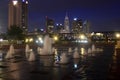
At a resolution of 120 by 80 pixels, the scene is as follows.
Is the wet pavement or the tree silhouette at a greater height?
the tree silhouette

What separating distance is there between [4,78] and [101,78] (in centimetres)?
628

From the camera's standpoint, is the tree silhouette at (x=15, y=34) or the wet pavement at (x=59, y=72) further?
the tree silhouette at (x=15, y=34)

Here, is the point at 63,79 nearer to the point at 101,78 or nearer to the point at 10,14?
the point at 101,78

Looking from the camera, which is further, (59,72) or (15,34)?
(15,34)

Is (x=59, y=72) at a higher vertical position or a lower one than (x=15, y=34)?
lower

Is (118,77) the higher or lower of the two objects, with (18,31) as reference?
lower

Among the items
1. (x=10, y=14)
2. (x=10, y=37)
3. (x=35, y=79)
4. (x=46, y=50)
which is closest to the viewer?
(x=35, y=79)

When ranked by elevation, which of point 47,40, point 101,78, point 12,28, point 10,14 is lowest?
point 101,78

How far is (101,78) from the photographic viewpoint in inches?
684

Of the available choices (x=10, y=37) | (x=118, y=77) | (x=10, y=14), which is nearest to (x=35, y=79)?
(x=118, y=77)

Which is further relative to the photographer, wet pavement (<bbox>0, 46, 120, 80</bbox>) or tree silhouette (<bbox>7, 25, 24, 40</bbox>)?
tree silhouette (<bbox>7, 25, 24, 40</bbox>)

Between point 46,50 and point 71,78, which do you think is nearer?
point 71,78

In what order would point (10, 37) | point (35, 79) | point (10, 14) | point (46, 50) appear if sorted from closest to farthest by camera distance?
point (35, 79) → point (46, 50) → point (10, 37) → point (10, 14)

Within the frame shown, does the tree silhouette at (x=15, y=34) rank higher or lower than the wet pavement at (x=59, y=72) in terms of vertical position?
higher
